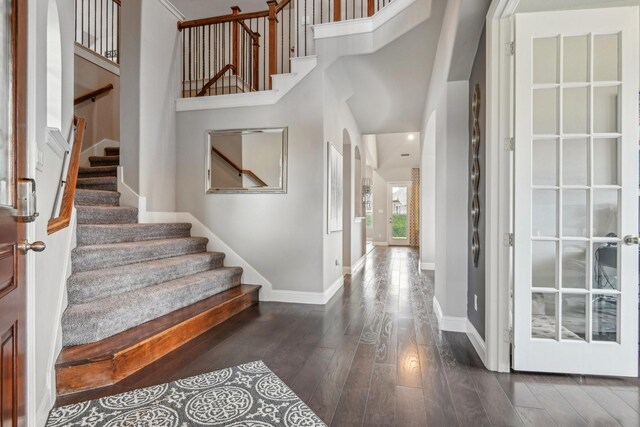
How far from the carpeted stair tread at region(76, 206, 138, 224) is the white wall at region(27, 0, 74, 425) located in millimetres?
867

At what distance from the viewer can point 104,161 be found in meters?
4.46

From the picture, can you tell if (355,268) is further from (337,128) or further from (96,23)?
(96,23)

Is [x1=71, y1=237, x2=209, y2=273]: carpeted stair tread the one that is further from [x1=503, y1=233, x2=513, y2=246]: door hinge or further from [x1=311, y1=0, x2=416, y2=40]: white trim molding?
[x1=503, y1=233, x2=513, y2=246]: door hinge

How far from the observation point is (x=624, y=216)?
2102 millimetres

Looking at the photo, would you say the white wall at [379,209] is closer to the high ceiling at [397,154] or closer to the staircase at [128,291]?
the high ceiling at [397,154]

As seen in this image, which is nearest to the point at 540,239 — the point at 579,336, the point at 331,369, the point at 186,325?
the point at 579,336

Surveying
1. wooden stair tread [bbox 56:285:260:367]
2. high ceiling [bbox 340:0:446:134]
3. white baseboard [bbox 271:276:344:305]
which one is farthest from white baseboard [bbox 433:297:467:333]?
high ceiling [bbox 340:0:446:134]

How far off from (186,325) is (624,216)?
10.5 feet

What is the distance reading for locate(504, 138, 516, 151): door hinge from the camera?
2.23 meters

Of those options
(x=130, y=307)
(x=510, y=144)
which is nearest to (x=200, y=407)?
(x=130, y=307)

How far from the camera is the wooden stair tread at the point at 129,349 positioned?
195 cm

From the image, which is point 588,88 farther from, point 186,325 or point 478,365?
point 186,325

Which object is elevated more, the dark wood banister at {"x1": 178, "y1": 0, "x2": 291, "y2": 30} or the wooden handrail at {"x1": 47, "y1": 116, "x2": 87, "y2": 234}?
the dark wood banister at {"x1": 178, "y1": 0, "x2": 291, "y2": 30}

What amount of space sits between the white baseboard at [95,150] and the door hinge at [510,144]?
5.29m
